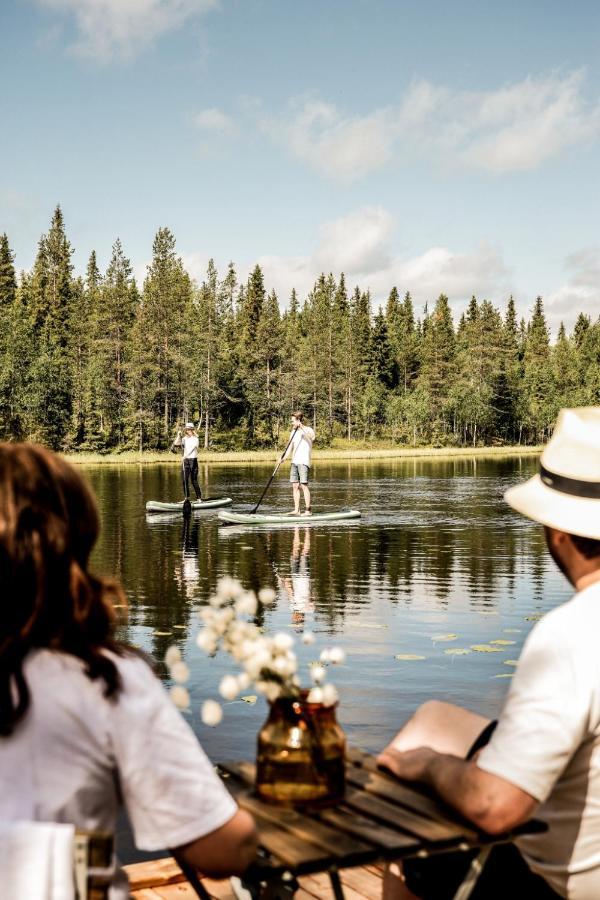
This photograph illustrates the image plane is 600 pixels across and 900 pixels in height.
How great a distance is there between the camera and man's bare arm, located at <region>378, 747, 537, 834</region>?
2.23m

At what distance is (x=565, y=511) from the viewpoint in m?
2.48

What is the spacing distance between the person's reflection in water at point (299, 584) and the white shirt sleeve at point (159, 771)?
8.83 meters

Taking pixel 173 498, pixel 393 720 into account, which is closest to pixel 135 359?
pixel 173 498

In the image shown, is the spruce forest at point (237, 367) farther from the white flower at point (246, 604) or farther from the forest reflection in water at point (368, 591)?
the white flower at point (246, 604)

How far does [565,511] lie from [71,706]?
1199mm

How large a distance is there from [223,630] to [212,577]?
12.1 m

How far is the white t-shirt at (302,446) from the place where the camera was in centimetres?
2298

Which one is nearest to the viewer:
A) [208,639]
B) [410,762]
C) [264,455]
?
[208,639]

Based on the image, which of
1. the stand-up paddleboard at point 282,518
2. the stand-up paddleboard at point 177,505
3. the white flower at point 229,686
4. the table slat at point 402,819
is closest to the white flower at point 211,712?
the white flower at point 229,686

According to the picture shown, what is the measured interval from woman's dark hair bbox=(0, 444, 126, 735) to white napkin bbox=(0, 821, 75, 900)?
0.61ft

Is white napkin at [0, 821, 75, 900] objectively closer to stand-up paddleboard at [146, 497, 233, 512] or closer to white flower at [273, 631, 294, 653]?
white flower at [273, 631, 294, 653]

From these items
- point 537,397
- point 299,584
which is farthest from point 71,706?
point 537,397

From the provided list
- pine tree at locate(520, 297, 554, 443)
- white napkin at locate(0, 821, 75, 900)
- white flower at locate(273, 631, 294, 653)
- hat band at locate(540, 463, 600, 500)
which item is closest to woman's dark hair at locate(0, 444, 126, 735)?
white napkin at locate(0, 821, 75, 900)

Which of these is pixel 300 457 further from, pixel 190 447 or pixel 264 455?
pixel 264 455
